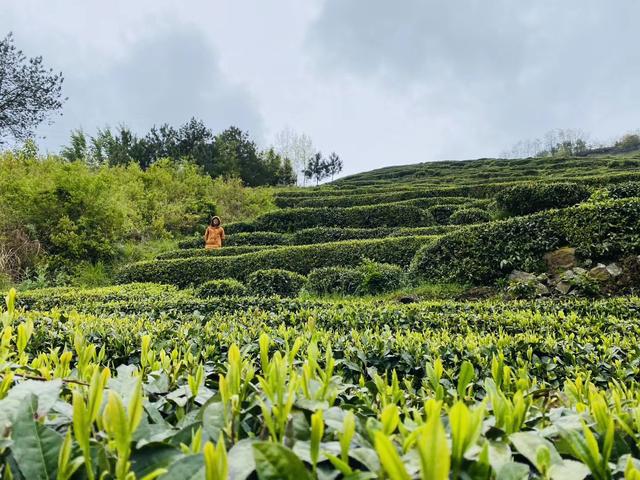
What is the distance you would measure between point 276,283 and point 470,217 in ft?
25.2

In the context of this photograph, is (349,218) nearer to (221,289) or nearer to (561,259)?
(221,289)

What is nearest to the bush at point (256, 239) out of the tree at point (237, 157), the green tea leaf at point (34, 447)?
the green tea leaf at point (34, 447)

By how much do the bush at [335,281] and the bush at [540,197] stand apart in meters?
5.49

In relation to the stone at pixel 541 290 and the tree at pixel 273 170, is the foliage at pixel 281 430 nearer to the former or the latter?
the stone at pixel 541 290

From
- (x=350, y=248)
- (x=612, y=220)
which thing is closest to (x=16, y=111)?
(x=350, y=248)

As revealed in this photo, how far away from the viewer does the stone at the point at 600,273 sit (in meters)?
7.22

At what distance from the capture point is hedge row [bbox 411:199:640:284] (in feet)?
→ 25.6

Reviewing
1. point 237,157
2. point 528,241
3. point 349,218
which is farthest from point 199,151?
point 528,241

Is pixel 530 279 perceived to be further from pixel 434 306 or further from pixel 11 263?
pixel 11 263

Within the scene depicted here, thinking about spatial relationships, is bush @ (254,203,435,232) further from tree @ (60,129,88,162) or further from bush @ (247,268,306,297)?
tree @ (60,129,88,162)

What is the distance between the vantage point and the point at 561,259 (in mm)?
8102

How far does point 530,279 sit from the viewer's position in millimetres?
7746

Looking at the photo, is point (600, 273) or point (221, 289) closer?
point (600, 273)

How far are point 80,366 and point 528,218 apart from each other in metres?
9.10
